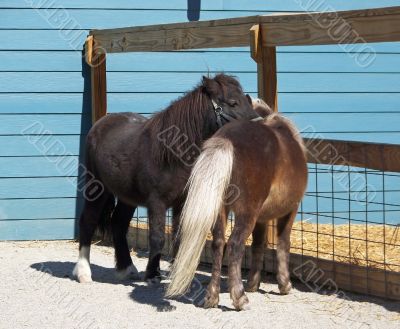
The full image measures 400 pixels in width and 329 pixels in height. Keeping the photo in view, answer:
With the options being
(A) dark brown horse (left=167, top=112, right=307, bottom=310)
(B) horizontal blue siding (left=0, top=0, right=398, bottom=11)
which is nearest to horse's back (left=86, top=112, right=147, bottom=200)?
(A) dark brown horse (left=167, top=112, right=307, bottom=310)

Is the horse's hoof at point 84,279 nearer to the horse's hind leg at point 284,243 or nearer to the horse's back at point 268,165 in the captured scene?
the horse's hind leg at point 284,243

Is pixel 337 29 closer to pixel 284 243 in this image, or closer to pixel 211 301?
pixel 284 243

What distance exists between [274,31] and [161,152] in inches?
53.4

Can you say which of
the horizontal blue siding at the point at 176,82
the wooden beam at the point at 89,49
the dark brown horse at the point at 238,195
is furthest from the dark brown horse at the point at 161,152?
the horizontal blue siding at the point at 176,82

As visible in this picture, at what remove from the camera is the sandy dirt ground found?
17.3 ft

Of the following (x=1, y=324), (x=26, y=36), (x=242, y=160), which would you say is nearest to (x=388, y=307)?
Result: (x=242, y=160)

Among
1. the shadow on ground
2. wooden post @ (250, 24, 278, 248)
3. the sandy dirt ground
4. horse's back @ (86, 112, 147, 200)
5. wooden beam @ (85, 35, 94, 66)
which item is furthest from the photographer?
wooden beam @ (85, 35, 94, 66)

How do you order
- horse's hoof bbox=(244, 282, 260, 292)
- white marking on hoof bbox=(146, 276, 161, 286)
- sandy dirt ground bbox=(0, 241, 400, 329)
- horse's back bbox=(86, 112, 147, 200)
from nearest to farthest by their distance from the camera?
sandy dirt ground bbox=(0, 241, 400, 329) < horse's hoof bbox=(244, 282, 260, 292) < white marking on hoof bbox=(146, 276, 161, 286) < horse's back bbox=(86, 112, 147, 200)

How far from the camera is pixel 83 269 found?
6812 millimetres

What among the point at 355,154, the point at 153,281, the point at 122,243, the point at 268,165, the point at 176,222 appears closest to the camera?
the point at 268,165

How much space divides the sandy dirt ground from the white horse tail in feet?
1.06

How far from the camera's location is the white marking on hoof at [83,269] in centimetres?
676

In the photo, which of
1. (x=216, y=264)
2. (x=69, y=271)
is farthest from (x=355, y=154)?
(x=69, y=271)

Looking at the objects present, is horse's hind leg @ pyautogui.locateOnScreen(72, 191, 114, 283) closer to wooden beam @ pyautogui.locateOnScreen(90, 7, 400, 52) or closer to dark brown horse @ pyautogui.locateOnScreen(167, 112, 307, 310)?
dark brown horse @ pyautogui.locateOnScreen(167, 112, 307, 310)
